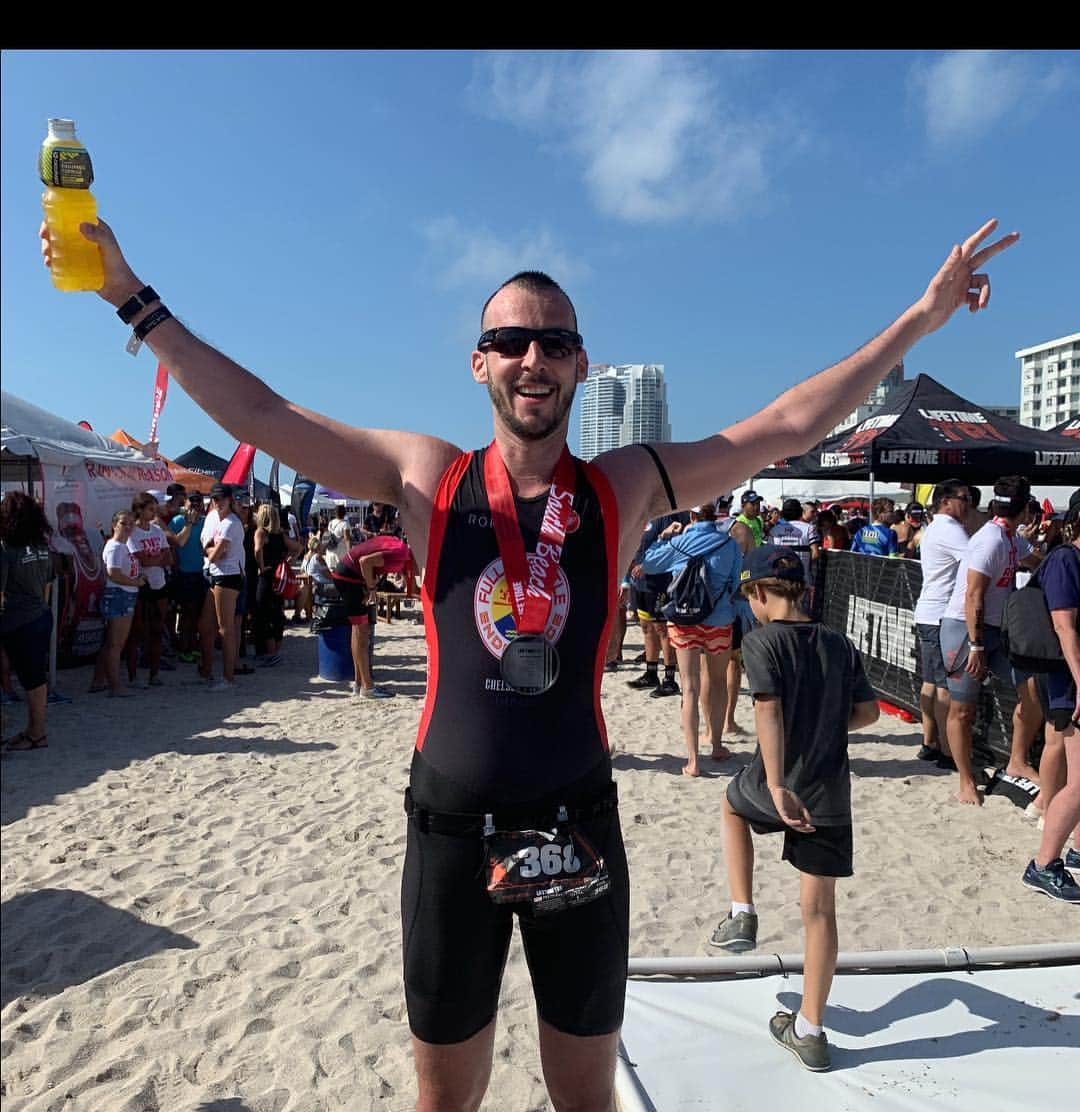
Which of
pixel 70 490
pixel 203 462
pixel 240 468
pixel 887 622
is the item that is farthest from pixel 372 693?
pixel 203 462

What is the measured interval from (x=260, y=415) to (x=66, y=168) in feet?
2.26

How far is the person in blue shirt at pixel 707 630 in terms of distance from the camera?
602cm

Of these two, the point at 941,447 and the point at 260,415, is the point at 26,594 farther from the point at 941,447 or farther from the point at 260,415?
the point at 941,447

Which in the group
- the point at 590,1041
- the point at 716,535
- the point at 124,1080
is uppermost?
the point at 716,535

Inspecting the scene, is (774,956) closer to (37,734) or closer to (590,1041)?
(590,1041)

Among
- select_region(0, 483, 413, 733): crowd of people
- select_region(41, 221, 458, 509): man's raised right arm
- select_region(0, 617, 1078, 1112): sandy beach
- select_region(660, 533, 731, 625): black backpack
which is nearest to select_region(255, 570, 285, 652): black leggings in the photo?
select_region(0, 483, 413, 733): crowd of people

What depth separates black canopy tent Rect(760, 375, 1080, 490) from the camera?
9.55m

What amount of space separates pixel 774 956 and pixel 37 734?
5.92 metres

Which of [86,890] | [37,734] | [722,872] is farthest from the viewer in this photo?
[37,734]

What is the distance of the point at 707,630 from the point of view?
19.8ft

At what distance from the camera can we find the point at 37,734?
6.61 metres

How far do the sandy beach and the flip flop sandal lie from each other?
15cm
